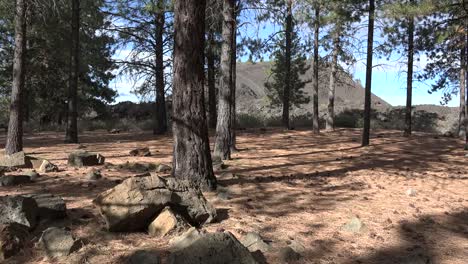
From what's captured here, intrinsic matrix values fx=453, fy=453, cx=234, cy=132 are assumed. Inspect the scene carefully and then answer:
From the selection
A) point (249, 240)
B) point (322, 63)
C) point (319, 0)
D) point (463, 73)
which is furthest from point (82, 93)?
point (249, 240)

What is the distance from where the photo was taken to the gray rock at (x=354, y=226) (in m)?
5.73

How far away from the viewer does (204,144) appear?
6.86 metres

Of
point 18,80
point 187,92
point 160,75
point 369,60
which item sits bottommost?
point 187,92

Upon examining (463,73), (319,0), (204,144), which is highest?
(319,0)

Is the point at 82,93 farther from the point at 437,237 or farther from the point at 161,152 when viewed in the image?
the point at 437,237

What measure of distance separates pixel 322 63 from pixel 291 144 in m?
7.98

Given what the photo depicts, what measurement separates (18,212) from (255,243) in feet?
8.36

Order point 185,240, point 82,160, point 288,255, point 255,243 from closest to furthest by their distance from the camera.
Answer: point 185,240
point 288,255
point 255,243
point 82,160

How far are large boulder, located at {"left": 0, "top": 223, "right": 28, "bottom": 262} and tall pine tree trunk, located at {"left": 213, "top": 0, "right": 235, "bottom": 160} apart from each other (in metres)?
6.41

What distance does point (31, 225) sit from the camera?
4.88 metres

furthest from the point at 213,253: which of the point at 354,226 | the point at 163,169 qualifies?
the point at 163,169

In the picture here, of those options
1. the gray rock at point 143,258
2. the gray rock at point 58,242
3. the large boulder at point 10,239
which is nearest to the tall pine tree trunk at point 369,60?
the gray rock at point 143,258

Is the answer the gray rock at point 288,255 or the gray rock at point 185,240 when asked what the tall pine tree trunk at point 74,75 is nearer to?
the gray rock at point 185,240

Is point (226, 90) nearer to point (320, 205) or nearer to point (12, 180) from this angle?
point (320, 205)
